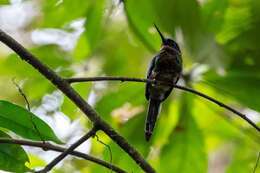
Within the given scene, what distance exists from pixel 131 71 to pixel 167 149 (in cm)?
100

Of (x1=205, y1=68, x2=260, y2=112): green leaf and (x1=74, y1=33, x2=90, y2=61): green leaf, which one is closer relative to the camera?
(x1=205, y1=68, x2=260, y2=112): green leaf

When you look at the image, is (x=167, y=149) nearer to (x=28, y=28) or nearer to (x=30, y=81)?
(x=30, y=81)

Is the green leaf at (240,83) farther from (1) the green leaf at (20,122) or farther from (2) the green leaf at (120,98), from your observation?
(1) the green leaf at (20,122)

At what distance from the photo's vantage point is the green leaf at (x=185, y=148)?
241 cm

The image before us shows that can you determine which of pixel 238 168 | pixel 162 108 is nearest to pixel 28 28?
pixel 162 108

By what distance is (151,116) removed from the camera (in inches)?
95.3

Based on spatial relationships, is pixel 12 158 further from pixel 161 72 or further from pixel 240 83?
pixel 240 83

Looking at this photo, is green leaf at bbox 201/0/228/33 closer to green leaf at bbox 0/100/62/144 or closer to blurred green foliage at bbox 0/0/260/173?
blurred green foliage at bbox 0/0/260/173

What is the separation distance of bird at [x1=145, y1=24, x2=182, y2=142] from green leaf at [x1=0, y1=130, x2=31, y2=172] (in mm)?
1008

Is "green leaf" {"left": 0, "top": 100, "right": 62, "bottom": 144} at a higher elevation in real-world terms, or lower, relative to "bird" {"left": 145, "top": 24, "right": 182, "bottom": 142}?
lower

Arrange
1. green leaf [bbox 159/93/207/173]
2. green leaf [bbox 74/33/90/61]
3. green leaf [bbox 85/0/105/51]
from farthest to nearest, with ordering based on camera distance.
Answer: green leaf [bbox 74/33/90/61], green leaf [bbox 85/0/105/51], green leaf [bbox 159/93/207/173]

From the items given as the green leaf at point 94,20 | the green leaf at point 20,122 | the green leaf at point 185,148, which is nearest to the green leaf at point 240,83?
the green leaf at point 185,148

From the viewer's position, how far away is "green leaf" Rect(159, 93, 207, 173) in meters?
2.41

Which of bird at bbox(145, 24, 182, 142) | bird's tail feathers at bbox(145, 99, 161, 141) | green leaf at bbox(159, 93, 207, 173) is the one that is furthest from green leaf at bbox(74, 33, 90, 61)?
green leaf at bbox(159, 93, 207, 173)
